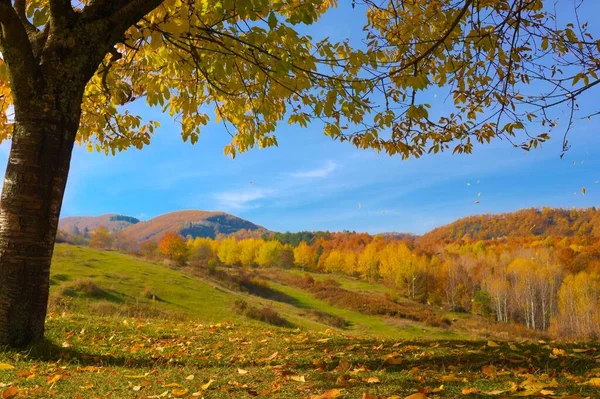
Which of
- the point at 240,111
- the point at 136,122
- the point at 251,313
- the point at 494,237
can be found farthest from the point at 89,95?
the point at 494,237

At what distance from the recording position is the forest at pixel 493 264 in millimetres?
63344

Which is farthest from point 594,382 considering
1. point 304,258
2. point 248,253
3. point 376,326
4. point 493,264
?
point 304,258

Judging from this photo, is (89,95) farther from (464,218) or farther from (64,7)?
(464,218)

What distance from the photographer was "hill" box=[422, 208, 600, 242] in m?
103

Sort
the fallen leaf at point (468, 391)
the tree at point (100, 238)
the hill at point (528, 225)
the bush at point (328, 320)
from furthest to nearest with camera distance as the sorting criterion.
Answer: the tree at point (100, 238) → the hill at point (528, 225) → the bush at point (328, 320) → the fallen leaf at point (468, 391)

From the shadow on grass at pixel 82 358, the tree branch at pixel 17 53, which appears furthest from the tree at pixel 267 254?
the tree branch at pixel 17 53

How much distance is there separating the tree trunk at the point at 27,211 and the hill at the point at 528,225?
104485 millimetres

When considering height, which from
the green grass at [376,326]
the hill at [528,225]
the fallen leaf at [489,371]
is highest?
the hill at [528,225]

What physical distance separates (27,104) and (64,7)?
3.95 feet

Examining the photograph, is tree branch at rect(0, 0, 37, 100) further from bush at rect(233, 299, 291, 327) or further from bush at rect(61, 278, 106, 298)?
bush at rect(233, 299, 291, 327)

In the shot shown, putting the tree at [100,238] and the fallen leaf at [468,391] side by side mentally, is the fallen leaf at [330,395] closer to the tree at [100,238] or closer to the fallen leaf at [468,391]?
the fallen leaf at [468,391]

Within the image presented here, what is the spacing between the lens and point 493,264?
8450 centimetres

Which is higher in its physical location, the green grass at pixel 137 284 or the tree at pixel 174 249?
the tree at pixel 174 249

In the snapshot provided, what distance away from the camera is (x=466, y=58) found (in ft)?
20.3
